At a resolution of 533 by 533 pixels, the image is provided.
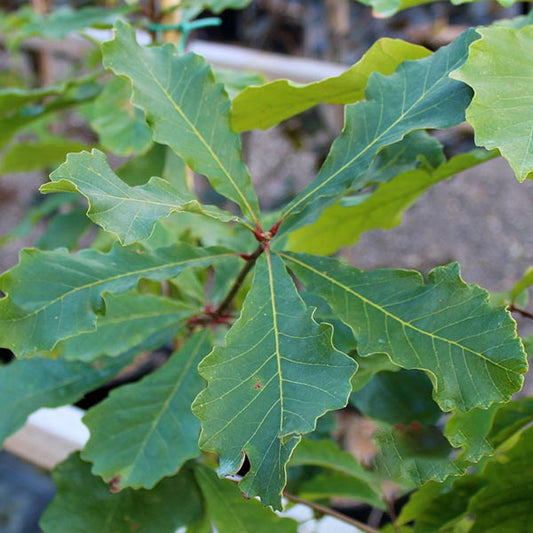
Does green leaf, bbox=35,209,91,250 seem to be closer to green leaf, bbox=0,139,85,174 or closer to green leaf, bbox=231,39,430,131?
green leaf, bbox=0,139,85,174

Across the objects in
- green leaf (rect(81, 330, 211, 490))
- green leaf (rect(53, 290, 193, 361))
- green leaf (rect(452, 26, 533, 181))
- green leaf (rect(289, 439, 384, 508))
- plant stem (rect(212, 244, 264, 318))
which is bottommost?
green leaf (rect(289, 439, 384, 508))

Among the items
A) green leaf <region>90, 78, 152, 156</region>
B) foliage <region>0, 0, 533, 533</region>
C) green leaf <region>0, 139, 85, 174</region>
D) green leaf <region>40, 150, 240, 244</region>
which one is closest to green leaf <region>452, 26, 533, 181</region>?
foliage <region>0, 0, 533, 533</region>

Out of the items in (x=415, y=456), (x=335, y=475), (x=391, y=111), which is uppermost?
(x=391, y=111)

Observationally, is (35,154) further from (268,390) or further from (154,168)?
(268,390)

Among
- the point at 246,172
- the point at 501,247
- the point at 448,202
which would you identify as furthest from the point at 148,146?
the point at 448,202

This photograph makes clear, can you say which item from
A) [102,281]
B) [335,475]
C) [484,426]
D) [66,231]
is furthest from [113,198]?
[66,231]

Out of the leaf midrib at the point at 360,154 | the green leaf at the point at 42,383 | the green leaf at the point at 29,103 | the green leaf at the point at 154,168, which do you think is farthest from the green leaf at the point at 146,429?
the green leaf at the point at 29,103
